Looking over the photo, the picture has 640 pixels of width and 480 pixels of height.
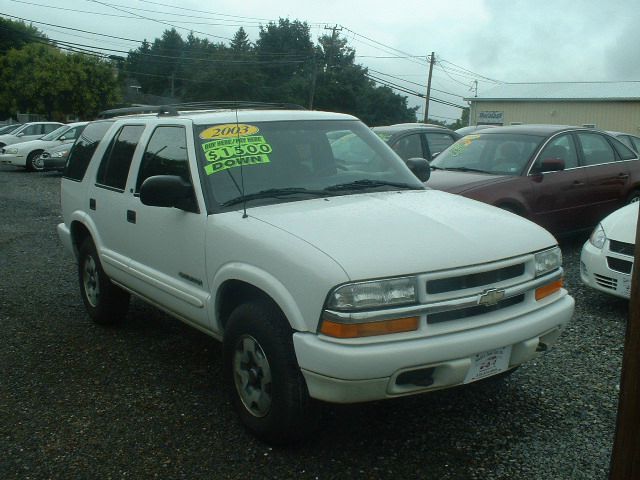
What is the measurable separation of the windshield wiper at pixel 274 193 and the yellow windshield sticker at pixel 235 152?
0.23m

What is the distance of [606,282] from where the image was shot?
19.2ft

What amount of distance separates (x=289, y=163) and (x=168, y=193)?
30.2 inches

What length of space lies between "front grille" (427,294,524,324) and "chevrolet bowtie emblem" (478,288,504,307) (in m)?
0.03

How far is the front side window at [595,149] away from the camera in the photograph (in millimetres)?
8648

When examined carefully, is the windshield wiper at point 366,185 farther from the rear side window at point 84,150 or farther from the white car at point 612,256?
the rear side window at point 84,150

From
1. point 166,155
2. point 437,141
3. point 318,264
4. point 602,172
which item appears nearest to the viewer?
point 318,264

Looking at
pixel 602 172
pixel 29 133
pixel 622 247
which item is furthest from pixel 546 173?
pixel 29 133

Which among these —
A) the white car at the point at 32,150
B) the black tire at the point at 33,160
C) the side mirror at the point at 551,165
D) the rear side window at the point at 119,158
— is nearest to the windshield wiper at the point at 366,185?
the rear side window at the point at 119,158

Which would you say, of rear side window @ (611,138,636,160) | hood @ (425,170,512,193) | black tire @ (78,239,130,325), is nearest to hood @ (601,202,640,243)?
hood @ (425,170,512,193)

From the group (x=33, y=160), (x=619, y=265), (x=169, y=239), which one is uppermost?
(x=169, y=239)

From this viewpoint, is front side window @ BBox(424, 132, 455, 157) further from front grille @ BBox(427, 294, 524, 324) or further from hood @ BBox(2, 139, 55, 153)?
hood @ BBox(2, 139, 55, 153)

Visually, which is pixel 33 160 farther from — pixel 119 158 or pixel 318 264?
pixel 318 264

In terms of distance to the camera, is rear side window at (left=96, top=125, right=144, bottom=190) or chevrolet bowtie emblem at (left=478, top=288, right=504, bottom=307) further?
rear side window at (left=96, top=125, right=144, bottom=190)

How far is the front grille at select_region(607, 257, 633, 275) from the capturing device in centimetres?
573
